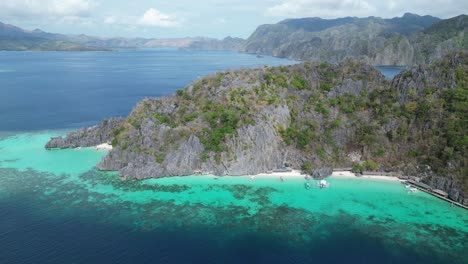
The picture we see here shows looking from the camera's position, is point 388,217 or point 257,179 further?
point 257,179

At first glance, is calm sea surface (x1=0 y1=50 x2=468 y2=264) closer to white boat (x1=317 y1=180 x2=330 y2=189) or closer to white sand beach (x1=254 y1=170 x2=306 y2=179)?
white boat (x1=317 y1=180 x2=330 y2=189)

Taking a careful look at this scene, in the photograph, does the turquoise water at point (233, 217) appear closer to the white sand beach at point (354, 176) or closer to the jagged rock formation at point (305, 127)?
the white sand beach at point (354, 176)

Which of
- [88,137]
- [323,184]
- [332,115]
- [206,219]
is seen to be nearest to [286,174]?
[323,184]

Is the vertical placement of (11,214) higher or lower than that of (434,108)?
lower

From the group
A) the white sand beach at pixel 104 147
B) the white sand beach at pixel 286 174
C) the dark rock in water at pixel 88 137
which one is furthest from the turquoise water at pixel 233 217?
the dark rock in water at pixel 88 137

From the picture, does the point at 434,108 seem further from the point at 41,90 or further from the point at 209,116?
the point at 41,90

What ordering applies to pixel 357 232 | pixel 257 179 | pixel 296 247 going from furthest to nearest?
pixel 257 179, pixel 357 232, pixel 296 247

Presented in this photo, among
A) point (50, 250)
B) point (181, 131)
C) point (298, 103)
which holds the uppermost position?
point (298, 103)

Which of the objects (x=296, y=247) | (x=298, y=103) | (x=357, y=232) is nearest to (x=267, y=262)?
(x=296, y=247)
